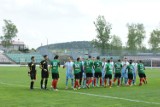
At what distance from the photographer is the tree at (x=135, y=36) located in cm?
10456

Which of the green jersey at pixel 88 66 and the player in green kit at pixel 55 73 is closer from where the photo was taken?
the player in green kit at pixel 55 73

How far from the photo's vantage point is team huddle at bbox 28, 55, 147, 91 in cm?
2164

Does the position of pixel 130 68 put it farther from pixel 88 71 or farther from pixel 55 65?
pixel 55 65

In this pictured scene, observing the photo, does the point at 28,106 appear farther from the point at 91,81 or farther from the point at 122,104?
the point at 91,81

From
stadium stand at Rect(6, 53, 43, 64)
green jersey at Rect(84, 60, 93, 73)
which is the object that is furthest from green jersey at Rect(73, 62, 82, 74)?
stadium stand at Rect(6, 53, 43, 64)

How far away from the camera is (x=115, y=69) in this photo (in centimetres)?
2564

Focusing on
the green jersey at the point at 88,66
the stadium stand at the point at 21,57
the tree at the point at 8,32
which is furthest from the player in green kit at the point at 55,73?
the tree at the point at 8,32

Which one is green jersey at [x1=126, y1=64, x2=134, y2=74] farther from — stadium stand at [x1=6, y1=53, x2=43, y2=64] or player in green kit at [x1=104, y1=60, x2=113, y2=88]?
stadium stand at [x1=6, y1=53, x2=43, y2=64]

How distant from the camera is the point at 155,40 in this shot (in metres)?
103

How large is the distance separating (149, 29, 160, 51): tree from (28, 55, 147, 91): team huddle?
7670cm

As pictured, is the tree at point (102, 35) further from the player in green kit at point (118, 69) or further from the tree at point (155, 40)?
the player in green kit at point (118, 69)

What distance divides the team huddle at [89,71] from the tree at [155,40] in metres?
76.7

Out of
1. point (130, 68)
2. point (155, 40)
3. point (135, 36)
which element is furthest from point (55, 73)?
point (135, 36)

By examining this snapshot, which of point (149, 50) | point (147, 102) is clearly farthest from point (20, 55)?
point (147, 102)
